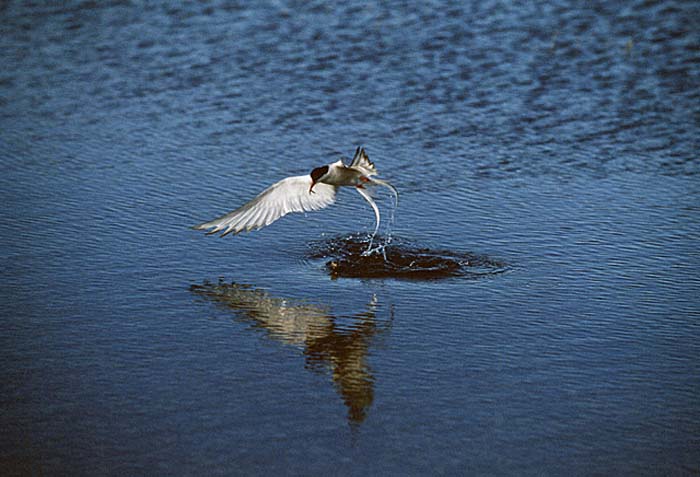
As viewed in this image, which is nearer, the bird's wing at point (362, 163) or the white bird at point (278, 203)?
the bird's wing at point (362, 163)

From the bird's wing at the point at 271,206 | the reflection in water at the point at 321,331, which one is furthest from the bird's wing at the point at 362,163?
the reflection in water at the point at 321,331

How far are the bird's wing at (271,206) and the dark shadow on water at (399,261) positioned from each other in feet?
1.76

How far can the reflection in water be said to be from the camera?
8.34 m

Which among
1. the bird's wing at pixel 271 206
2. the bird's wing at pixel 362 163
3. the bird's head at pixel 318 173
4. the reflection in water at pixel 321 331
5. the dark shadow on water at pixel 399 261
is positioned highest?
the bird's wing at pixel 362 163

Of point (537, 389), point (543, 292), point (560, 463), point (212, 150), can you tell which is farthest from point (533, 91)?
point (560, 463)

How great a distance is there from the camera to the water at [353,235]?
7641 mm

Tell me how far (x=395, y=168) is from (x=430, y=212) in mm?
1583

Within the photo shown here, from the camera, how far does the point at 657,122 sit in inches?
601

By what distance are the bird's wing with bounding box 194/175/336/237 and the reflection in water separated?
2.55 feet

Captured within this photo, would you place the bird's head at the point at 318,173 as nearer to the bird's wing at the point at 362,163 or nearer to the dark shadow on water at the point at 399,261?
the bird's wing at the point at 362,163

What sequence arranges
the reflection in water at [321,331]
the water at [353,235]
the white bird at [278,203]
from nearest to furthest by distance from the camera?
the water at [353,235], the reflection in water at [321,331], the white bird at [278,203]

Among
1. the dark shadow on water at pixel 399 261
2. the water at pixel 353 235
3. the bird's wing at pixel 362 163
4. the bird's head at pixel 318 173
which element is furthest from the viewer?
the dark shadow on water at pixel 399 261

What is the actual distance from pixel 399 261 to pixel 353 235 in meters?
0.89

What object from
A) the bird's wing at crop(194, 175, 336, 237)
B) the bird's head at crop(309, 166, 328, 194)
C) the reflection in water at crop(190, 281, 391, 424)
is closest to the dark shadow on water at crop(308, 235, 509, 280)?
the bird's wing at crop(194, 175, 336, 237)
